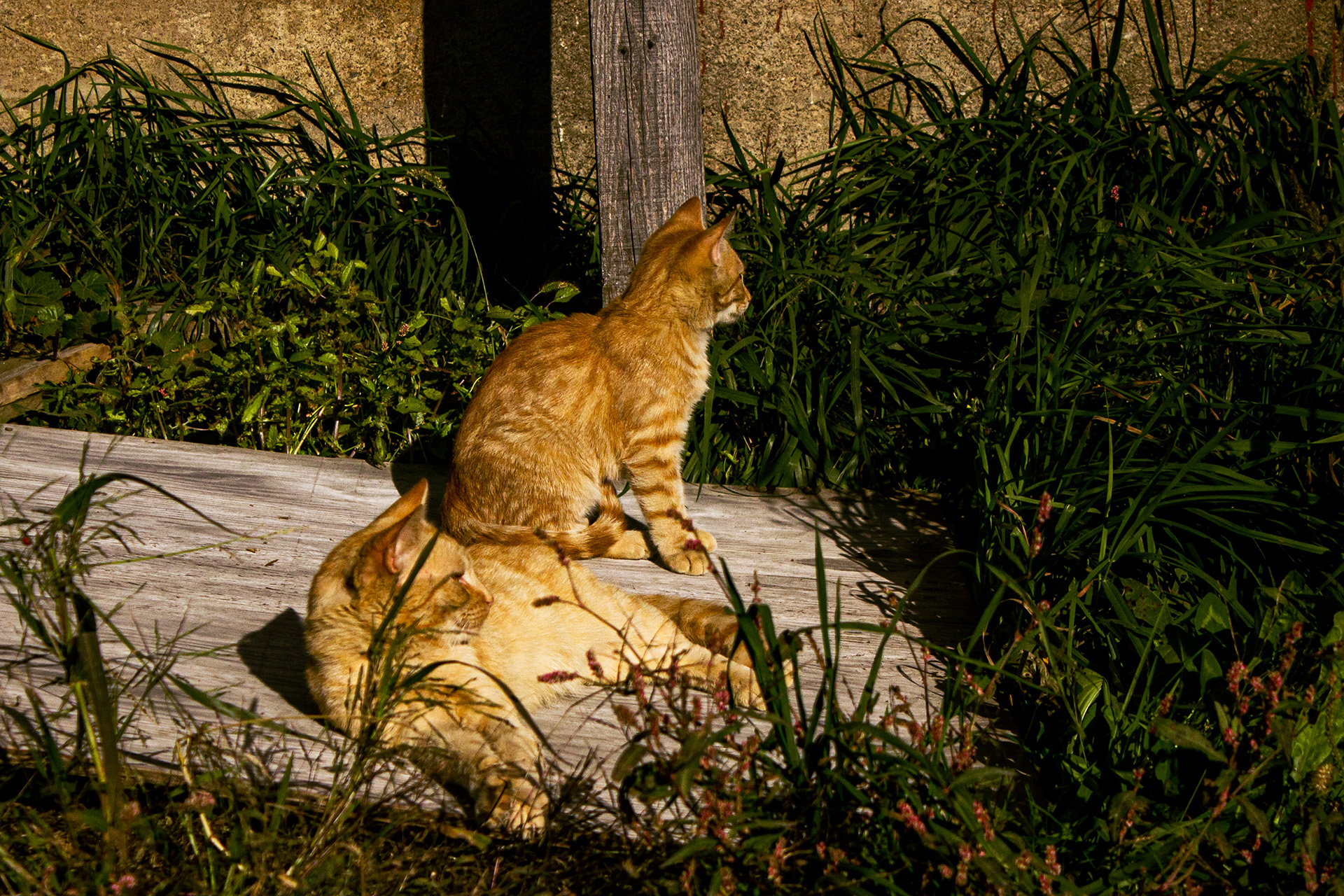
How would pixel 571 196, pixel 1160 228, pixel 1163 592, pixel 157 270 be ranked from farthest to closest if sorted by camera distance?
pixel 571 196
pixel 157 270
pixel 1160 228
pixel 1163 592

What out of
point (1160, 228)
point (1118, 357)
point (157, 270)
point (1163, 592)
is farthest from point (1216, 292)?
point (157, 270)

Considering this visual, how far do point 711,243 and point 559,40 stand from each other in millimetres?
1768

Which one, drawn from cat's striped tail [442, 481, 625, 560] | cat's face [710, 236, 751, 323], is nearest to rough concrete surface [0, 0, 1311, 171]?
cat's face [710, 236, 751, 323]

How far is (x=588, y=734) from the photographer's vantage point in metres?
2.11

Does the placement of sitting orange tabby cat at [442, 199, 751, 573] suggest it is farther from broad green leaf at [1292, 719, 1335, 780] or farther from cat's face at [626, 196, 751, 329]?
broad green leaf at [1292, 719, 1335, 780]

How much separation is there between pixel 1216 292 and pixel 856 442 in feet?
3.89

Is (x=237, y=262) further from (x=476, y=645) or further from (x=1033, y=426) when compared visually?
(x=1033, y=426)

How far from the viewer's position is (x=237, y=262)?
389cm

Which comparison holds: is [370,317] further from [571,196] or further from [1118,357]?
[1118,357]

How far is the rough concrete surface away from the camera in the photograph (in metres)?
4.18

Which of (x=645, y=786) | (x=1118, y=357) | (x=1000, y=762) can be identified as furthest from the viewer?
(x=1118, y=357)

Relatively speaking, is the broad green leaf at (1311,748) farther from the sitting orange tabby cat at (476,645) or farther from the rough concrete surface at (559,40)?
the rough concrete surface at (559,40)

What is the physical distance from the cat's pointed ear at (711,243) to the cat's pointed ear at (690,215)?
233 millimetres

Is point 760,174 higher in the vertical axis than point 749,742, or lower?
higher
